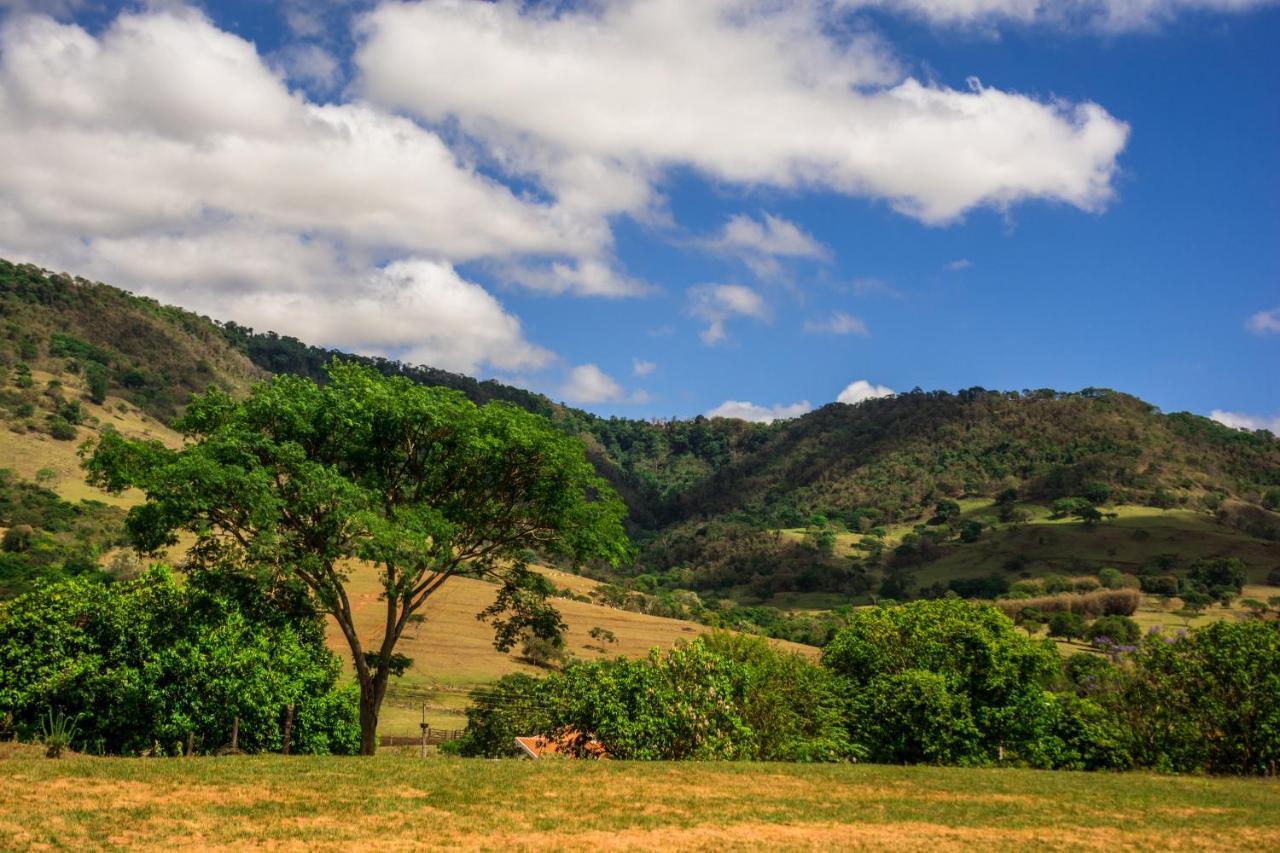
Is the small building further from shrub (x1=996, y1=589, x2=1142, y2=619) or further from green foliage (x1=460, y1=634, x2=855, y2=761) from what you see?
shrub (x1=996, y1=589, x2=1142, y2=619)

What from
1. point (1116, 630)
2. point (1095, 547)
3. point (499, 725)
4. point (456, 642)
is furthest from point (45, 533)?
point (1095, 547)

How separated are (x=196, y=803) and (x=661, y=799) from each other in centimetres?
782

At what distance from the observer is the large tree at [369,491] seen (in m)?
21.2

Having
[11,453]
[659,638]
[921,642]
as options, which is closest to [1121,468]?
[659,638]

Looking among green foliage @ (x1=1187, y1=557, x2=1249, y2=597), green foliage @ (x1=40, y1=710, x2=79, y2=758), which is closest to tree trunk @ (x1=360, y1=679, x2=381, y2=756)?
green foliage @ (x1=40, y1=710, x2=79, y2=758)

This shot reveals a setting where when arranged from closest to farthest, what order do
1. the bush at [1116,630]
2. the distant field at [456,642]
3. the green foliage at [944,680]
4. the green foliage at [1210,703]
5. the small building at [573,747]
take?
the small building at [573,747]
the green foliage at [1210,703]
the green foliage at [944,680]
the distant field at [456,642]
the bush at [1116,630]

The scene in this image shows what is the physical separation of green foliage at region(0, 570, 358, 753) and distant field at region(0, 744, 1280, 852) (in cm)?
413

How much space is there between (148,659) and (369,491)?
7189 mm

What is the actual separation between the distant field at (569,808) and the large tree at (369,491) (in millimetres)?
4754

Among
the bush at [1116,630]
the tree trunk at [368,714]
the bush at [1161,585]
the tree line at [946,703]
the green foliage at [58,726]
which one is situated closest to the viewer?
the green foliage at [58,726]

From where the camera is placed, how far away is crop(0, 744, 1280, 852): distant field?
44.0ft

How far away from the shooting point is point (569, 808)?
1600 cm

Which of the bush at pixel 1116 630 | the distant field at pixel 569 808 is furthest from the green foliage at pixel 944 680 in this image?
the bush at pixel 1116 630

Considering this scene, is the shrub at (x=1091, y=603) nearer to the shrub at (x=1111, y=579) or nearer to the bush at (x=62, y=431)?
the shrub at (x=1111, y=579)
